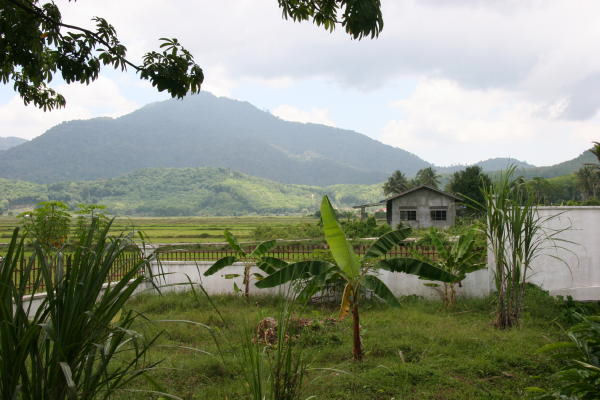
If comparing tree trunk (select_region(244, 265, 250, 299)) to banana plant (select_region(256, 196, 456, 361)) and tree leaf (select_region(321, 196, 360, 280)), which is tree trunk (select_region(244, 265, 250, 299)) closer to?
banana plant (select_region(256, 196, 456, 361))

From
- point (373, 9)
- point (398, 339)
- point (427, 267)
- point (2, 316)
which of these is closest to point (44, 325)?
point (2, 316)

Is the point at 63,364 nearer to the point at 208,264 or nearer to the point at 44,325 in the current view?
the point at 44,325

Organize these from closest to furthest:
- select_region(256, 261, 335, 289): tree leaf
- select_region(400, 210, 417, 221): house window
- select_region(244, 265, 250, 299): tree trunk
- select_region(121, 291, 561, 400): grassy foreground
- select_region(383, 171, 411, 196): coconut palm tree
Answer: select_region(121, 291, 561, 400): grassy foreground, select_region(256, 261, 335, 289): tree leaf, select_region(244, 265, 250, 299): tree trunk, select_region(400, 210, 417, 221): house window, select_region(383, 171, 411, 196): coconut palm tree

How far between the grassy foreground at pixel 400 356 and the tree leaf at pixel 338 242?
99 cm

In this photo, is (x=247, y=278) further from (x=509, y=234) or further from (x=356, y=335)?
(x=509, y=234)

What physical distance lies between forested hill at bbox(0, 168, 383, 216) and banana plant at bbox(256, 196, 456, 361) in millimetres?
117041

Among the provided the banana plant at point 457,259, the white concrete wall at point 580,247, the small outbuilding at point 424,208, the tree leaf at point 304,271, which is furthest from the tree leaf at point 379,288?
the small outbuilding at point 424,208

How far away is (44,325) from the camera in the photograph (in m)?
1.49

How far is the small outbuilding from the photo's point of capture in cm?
2875

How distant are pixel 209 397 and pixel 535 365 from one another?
3.71 m

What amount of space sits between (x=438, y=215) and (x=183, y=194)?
124m

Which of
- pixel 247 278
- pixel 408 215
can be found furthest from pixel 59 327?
pixel 408 215

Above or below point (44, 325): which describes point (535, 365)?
below

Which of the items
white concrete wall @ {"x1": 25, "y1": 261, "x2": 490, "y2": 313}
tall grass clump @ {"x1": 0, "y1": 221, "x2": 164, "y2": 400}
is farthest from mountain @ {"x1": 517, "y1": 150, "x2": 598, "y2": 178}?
tall grass clump @ {"x1": 0, "y1": 221, "x2": 164, "y2": 400}
